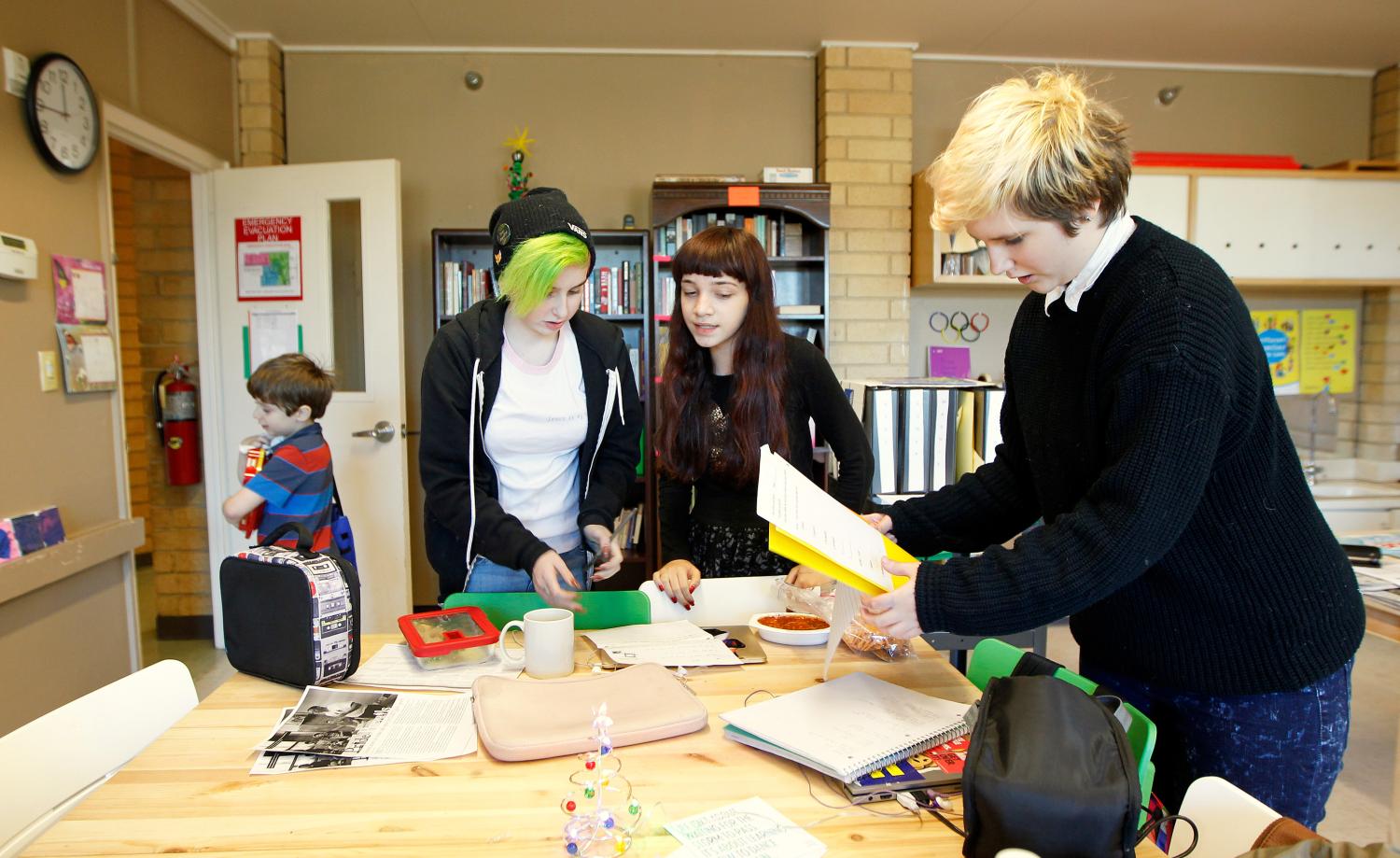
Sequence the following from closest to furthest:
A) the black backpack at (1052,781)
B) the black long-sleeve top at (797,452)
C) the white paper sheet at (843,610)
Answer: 1. the black backpack at (1052,781)
2. the white paper sheet at (843,610)
3. the black long-sleeve top at (797,452)

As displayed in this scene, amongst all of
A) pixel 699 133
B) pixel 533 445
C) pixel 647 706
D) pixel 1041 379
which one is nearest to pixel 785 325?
pixel 699 133

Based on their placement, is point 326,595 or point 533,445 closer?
point 326,595

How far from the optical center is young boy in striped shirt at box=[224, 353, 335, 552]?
256 centimetres

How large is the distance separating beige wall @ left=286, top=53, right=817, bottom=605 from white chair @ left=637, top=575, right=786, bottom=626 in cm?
265

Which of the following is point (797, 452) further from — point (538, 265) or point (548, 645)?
point (548, 645)

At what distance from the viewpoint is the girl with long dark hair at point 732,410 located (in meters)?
1.88

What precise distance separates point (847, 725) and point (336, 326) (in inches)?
Answer: 124

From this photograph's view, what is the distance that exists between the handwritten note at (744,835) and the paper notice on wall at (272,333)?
3193 millimetres

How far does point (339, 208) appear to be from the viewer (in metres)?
3.58

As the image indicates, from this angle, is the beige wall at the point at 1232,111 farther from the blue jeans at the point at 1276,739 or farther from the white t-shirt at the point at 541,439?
the blue jeans at the point at 1276,739

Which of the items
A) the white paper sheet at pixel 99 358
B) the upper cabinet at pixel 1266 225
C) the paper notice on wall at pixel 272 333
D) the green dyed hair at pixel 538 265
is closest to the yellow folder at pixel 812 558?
the green dyed hair at pixel 538 265

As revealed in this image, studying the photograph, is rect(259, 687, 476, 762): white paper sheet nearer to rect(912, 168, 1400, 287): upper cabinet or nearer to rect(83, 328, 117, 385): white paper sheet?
rect(83, 328, 117, 385): white paper sheet

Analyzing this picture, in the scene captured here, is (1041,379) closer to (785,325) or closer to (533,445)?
(533,445)

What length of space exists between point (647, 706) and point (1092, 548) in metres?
0.61
